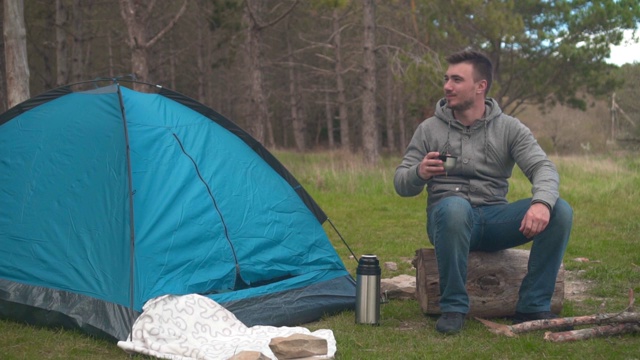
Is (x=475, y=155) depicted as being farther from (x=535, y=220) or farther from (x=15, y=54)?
(x=15, y=54)

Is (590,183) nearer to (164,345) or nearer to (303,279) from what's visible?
(303,279)

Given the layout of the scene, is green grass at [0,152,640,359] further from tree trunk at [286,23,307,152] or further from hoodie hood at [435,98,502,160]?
tree trunk at [286,23,307,152]

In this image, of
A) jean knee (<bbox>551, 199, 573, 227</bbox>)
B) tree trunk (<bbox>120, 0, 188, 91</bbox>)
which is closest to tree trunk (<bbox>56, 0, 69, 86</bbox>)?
tree trunk (<bbox>120, 0, 188, 91</bbox>)

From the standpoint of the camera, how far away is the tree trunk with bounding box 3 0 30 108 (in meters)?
9.18

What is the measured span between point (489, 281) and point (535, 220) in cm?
72

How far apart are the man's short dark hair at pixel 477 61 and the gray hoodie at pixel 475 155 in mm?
202

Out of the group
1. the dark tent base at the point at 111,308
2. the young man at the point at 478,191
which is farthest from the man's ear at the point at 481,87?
the dark tent base at the point at 111,308

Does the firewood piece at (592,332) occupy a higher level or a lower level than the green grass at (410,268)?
higher

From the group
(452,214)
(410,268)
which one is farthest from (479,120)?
(410,268)

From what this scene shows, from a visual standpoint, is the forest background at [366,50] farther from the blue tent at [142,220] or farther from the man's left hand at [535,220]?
the man's left hand at [535,220]

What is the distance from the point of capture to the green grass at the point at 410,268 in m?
3.99

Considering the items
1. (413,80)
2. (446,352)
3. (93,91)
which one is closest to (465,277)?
(446,352)

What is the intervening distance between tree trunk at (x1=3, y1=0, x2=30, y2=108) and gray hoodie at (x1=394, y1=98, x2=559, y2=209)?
6164 millimetres

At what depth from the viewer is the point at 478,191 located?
14.8 ft
